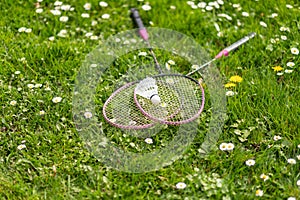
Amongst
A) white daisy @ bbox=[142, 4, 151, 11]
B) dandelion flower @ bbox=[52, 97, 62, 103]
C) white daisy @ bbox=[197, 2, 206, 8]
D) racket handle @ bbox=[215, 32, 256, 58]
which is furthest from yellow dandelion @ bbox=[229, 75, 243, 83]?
dandelion flower @ bbox=[52, 97, 62, 103]

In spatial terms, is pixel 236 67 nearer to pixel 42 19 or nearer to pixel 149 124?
pixel 149 124

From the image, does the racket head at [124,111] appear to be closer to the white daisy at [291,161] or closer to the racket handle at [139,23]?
the racket handle at [139,23]

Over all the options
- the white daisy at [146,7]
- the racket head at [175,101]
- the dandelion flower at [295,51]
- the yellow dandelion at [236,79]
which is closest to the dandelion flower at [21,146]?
the racket head at [175,101]

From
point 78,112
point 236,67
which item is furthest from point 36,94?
point 236,67

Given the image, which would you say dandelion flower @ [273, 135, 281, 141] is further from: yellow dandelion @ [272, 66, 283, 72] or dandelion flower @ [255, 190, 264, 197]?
yellow dandelion @ [272, 66, 283, 72]

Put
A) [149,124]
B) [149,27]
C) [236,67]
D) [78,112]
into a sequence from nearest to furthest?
[149,124] → [78,112] → [236,67] → [149,27]
